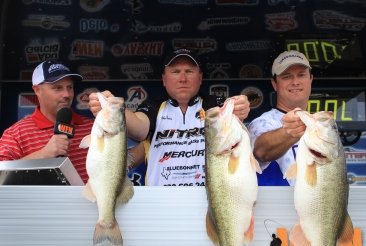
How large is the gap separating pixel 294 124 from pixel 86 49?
2.93 m

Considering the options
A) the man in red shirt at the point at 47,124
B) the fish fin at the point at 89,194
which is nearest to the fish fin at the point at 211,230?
the fish fin at the point at 89,194

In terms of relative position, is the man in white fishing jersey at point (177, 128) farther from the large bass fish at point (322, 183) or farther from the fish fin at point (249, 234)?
the large bass fish at point (322, 183)

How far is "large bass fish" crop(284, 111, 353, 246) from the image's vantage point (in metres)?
1.67

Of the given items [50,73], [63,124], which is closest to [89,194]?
[63,124]

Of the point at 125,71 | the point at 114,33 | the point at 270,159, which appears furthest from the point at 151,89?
the point at 270,159

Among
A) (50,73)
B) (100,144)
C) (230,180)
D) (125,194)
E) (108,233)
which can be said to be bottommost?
(108,233)

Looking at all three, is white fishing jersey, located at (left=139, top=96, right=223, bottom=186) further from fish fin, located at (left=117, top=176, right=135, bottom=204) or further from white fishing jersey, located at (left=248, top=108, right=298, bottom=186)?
fish fin, located at (left=117, top=176, right=135, bottom=204)

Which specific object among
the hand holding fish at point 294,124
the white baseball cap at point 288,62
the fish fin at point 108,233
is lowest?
the fish fin at point 108,233

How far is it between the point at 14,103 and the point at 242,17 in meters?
Result: 2.53

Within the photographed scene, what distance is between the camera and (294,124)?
1.83 meters

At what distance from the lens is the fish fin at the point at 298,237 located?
172 centimetres

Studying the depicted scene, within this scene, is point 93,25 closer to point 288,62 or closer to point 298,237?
point 288,62

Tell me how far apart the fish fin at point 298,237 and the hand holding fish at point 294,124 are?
39 centimetres

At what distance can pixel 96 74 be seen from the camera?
454 centimetres
